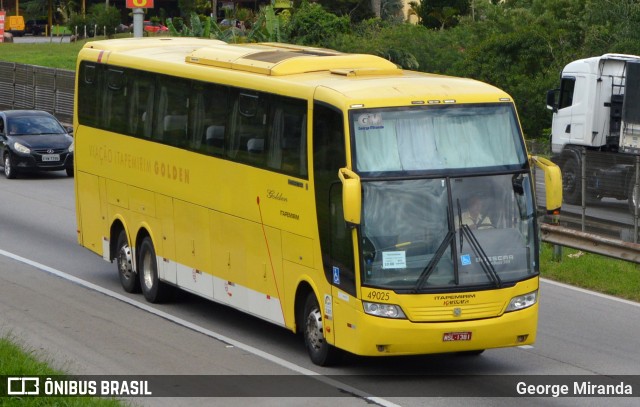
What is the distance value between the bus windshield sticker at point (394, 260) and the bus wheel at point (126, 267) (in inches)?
263

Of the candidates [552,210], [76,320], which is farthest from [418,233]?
[76,320]

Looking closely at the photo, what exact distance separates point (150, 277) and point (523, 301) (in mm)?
6708

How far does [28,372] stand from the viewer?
11797 millimetres

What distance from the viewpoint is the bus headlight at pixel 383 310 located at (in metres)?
12.5

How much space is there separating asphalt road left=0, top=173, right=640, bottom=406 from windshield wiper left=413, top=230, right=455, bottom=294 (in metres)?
1.07

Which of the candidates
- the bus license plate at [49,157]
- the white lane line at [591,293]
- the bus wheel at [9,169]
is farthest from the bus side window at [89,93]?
the bus wheel at [9,169]

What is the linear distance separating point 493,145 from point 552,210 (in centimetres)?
90

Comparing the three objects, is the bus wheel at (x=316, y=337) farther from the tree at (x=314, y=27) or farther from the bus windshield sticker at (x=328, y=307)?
the tree at (x=314, y=27)

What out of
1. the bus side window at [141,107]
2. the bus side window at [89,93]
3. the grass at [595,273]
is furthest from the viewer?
the bus side window at [89,93]

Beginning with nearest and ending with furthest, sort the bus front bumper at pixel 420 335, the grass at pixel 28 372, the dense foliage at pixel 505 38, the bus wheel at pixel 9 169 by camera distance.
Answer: the grass at pixel 28 372 → the bus front bumper at pixel 420 335 → the bus wheel at pixel 9 169 → the dense foliage at pixel 505 38

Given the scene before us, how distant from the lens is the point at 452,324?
12578 mm

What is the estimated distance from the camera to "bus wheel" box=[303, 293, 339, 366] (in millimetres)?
13539

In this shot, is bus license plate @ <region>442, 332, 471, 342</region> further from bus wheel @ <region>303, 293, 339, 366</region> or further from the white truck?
the white truck

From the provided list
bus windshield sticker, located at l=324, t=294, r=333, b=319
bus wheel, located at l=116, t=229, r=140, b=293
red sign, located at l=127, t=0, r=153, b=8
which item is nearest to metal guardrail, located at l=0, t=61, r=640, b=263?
red sign, located at l=127, t=0, r=153, b=8
